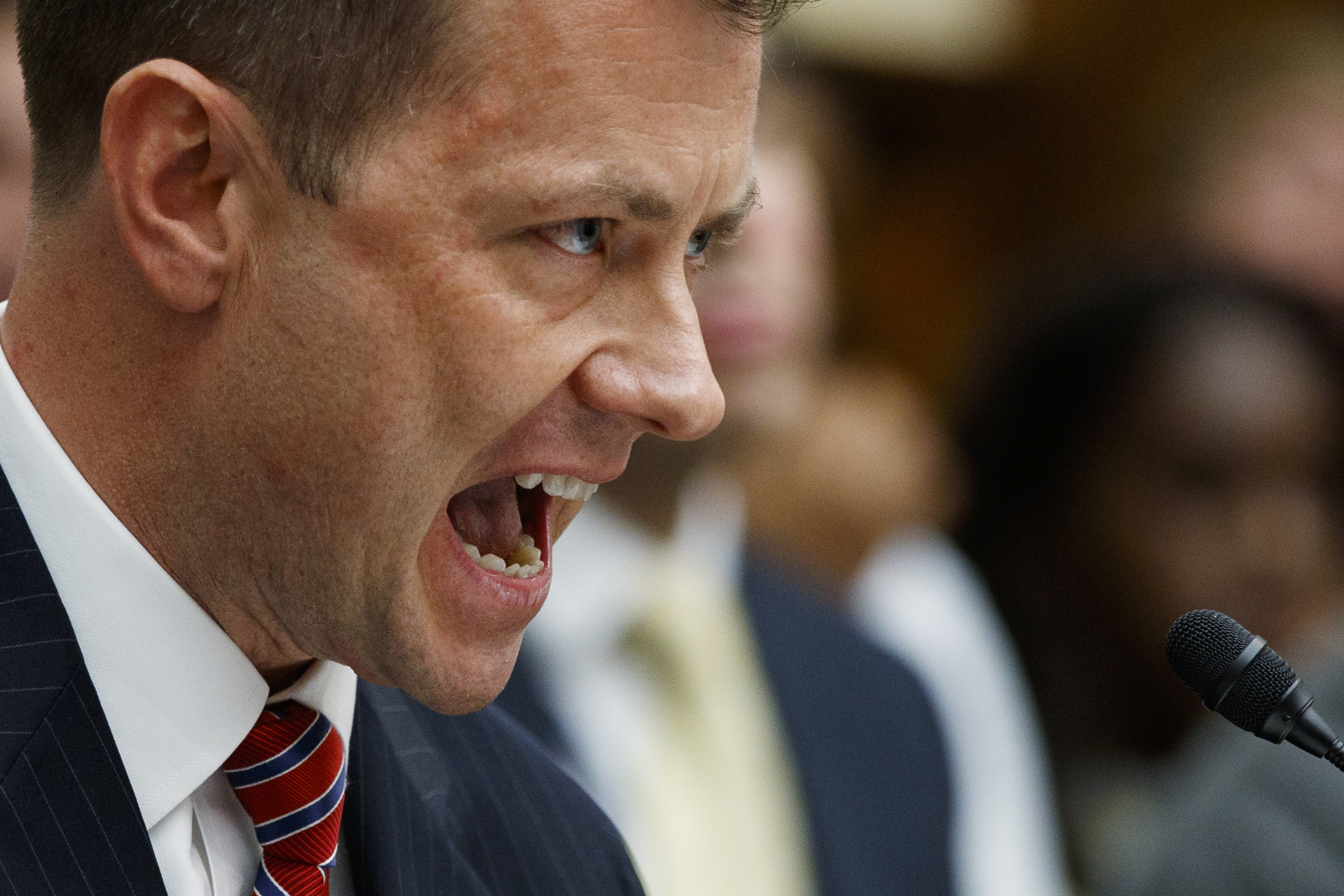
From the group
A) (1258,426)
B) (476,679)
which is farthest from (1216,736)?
(476,679)

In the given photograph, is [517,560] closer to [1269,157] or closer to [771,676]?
[771,676]

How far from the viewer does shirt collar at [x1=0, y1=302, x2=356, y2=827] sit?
1.45 m

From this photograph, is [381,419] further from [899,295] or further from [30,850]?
[899,295]

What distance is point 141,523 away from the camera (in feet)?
4.94

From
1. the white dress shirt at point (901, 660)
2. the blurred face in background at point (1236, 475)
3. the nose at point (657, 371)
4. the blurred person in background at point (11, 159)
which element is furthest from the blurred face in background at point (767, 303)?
the nose at point (657, 371)

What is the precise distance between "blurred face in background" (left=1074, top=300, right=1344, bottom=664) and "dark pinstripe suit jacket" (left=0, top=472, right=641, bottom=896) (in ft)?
7.94

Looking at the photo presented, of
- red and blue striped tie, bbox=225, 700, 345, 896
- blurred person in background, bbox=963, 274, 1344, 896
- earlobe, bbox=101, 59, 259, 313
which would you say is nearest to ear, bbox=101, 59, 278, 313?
earlobe, bbox=101, 59, 259, 313

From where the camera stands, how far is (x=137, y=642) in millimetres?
1465

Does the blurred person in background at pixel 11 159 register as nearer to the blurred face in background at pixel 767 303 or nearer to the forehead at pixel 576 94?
the forehead at pixel 576 94

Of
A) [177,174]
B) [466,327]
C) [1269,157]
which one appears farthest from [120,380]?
[1269,157]

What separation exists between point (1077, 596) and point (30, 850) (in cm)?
341

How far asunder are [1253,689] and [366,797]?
86cm

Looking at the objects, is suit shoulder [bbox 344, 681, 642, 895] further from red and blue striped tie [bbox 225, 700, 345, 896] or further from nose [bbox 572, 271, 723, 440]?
nose [bbox 572, 271, 723, 440]

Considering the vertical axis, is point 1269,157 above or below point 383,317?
below
